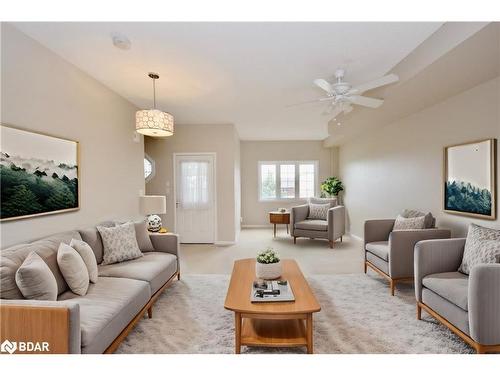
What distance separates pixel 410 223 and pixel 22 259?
389 cm

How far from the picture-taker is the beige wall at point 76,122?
2.15 metres

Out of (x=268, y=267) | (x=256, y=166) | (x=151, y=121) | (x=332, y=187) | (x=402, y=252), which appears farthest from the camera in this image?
(x=256, y=166)

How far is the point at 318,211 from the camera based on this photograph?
19.7 ft

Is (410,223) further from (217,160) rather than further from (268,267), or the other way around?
(217,160)

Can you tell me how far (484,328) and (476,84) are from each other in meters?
2.39

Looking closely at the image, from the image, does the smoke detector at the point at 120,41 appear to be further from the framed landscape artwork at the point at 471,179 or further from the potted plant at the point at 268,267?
the framed landscape artwork at the point at 471,179

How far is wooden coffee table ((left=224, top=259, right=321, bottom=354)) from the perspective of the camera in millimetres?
1890

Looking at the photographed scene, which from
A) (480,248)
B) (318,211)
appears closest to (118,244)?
(480,248)

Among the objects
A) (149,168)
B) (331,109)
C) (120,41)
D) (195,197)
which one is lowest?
(195,197)

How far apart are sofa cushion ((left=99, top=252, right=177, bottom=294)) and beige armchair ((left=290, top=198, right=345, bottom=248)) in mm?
3148

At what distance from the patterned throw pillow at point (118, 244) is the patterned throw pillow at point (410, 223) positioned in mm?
3217

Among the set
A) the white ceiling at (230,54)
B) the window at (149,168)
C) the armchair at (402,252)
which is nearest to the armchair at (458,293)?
the armchair at (402,252)

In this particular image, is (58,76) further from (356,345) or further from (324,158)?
(324,158)

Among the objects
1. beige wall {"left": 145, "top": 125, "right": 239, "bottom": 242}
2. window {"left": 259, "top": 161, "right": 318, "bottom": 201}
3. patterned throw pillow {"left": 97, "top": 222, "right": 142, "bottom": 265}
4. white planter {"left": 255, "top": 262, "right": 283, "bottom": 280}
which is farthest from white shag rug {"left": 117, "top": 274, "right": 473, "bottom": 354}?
window {"left": 259, "top": 161, "right": 318, "bottom": 201}
